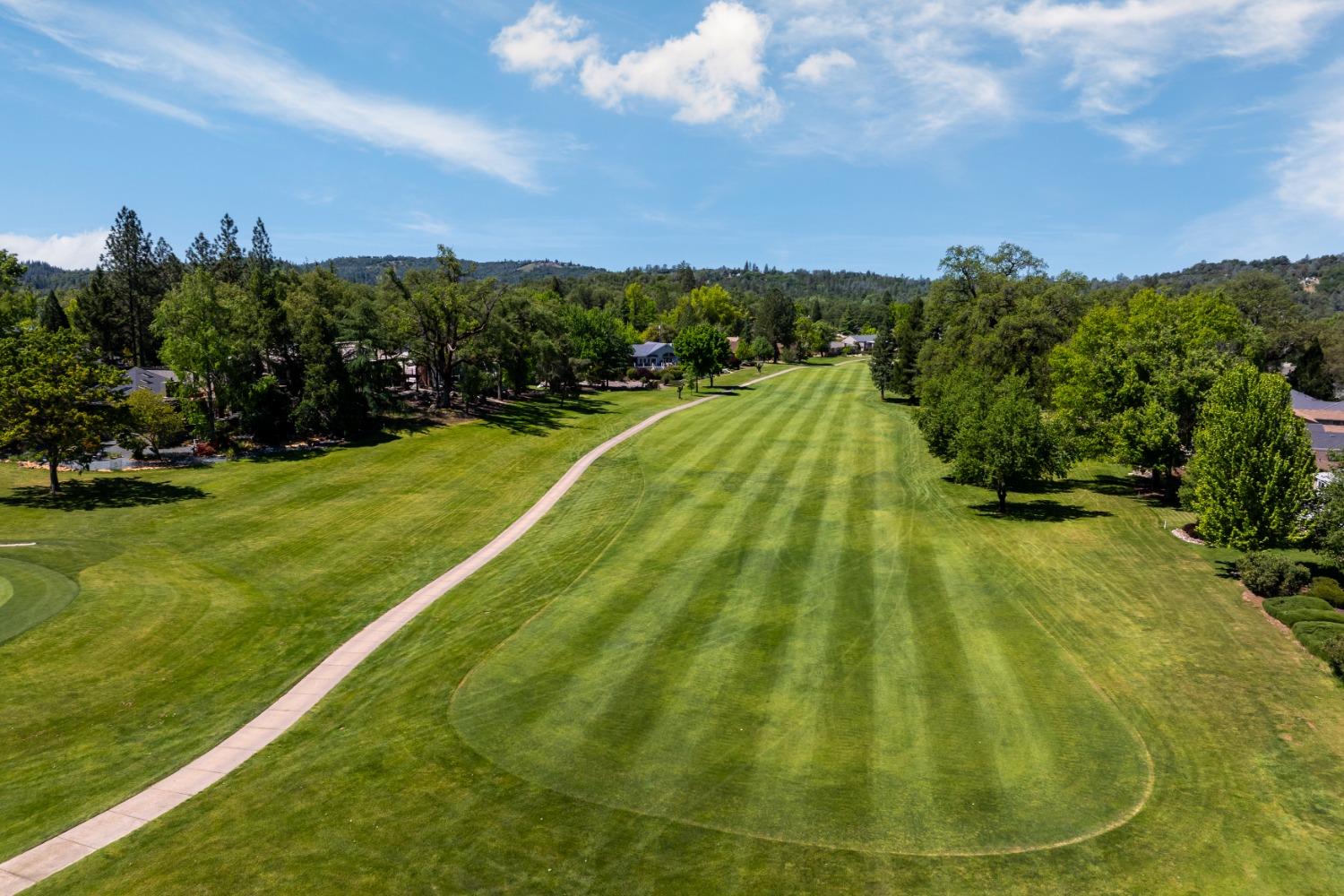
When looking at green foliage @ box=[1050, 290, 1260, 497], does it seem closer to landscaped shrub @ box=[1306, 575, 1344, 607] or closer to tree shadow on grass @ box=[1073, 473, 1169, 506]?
Result: tree shadow on grass @ box=[1073, 473, 1169, 506]

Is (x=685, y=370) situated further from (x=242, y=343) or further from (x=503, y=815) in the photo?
(x=503, y=815)

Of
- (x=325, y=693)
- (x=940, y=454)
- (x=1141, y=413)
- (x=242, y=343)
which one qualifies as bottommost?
(x=325, y=693)

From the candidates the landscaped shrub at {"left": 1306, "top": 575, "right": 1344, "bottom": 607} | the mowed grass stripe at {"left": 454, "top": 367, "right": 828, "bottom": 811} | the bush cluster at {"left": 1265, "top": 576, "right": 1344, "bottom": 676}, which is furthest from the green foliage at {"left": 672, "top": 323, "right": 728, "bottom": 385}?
the bush cluster at {"left": 1265, "top": 576, "right": 1344, "bottom": 676}

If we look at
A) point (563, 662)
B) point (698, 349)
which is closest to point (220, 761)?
point (563, 662)

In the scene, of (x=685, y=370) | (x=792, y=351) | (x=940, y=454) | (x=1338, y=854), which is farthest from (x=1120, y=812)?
(x=792, y=351)

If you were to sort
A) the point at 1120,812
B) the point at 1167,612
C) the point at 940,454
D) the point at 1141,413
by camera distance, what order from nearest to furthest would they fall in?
the point at 1120,812 < the point at 1167,612 < the point at 1141,413 < the point at 940,454

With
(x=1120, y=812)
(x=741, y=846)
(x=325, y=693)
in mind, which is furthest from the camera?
(x=325, y=693)

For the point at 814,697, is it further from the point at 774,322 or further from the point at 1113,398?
the point at 774,322
